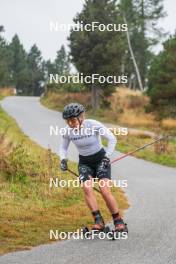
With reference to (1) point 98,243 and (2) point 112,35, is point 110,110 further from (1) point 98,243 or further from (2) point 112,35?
(1) point 98,243

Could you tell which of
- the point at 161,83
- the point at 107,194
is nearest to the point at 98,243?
the point at 107,194

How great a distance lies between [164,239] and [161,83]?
1118 inches

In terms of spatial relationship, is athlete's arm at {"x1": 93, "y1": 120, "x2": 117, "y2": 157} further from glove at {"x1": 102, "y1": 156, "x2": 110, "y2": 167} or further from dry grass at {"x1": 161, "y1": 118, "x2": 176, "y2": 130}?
dry grass at {"x1": 161, "y1": 118, "x2": 176, "y2": 130}

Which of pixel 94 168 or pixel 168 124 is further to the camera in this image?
pixel 168 124

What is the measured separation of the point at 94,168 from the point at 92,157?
17cm

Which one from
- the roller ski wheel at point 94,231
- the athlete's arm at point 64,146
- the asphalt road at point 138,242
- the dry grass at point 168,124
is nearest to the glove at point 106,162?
the athlete's arm at point 64,146

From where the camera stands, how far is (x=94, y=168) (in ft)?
27.0

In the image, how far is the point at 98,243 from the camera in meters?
7.54

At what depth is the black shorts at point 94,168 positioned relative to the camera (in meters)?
8.09

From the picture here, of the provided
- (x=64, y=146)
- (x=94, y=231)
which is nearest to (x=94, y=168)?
(x=64, y=146)

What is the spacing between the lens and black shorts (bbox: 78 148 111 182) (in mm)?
8094

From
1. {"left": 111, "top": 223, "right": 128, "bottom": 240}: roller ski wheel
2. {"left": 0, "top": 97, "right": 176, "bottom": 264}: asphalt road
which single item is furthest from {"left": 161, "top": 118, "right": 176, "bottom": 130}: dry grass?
{"left": 111, "top": 223, "right": 128, "bottom": 240}: roller ski wheel

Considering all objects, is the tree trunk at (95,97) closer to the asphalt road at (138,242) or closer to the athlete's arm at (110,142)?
the asphalt road at (138,242)

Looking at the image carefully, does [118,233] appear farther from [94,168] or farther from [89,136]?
[89,136]
